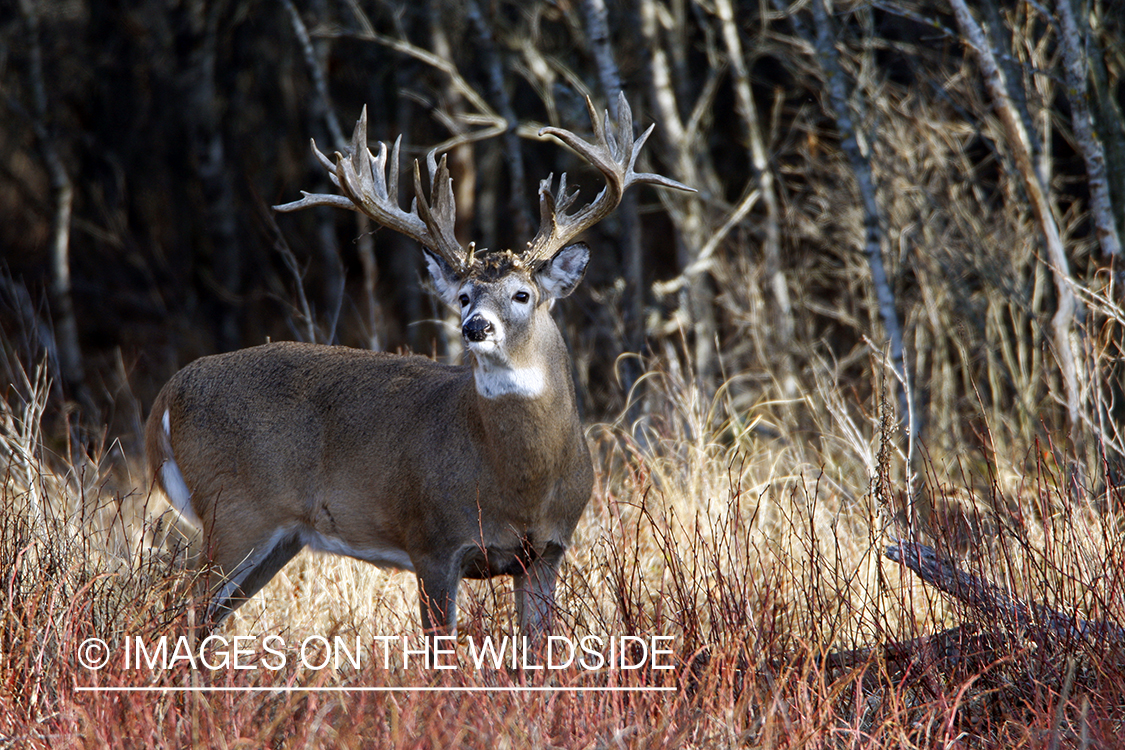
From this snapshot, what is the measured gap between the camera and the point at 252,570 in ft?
17.6

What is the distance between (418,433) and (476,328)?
86 cm

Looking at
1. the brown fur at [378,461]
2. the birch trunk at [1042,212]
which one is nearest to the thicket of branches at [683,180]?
the birch trunk at [1042,212]

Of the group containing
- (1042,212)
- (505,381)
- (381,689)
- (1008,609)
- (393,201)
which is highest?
(1042,212)

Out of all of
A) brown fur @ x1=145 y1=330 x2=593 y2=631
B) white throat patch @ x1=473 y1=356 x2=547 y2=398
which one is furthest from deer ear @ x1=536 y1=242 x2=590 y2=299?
white throat patch @ x1=473 y1=356 x2=547 y2=398

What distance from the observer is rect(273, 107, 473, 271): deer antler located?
496 centimetres

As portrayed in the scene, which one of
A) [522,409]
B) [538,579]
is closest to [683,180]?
[522,409]

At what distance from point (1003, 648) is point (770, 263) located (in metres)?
5.90

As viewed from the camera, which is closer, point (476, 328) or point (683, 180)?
point (476, 328)

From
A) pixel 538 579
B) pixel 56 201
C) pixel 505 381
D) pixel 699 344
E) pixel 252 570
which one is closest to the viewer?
pixel 505 381

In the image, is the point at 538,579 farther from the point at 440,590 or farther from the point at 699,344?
the point at 699,344

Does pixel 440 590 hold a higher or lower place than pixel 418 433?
lower

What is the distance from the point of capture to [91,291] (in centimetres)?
1897

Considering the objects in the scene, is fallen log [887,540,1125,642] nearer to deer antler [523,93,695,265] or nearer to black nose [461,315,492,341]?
black nose [461,315,492,341]

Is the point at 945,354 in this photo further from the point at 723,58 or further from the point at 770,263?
the point at 723,58
